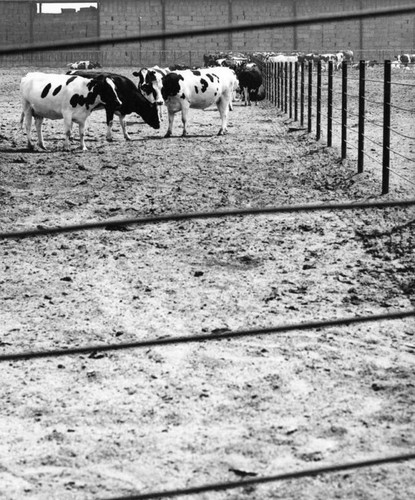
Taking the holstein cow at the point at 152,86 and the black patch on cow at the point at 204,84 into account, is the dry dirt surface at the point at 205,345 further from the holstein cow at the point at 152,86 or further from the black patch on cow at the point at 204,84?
the black patch on cow at the point at 204,84

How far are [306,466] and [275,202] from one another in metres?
6.35

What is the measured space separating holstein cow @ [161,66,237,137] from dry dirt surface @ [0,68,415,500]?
718cm

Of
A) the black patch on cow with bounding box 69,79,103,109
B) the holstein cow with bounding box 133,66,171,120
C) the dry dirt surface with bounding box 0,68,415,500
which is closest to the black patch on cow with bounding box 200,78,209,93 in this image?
the holstein cow with bounding box 133,66,171,120

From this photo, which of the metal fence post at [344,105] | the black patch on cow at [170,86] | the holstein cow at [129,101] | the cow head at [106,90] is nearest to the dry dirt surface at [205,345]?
the metal fence post at [344,105]

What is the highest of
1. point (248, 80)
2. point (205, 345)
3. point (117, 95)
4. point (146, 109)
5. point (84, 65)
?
point (84, 65)

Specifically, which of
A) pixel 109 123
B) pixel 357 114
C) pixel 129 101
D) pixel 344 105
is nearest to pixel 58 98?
pixel 109 123

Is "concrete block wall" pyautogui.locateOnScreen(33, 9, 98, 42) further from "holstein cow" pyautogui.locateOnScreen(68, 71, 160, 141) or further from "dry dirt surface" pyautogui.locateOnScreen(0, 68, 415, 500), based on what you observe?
"dry dirt surface" pyautogui.locateOnScreen(0, 68, 415, 500)

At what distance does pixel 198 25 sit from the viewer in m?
62.7

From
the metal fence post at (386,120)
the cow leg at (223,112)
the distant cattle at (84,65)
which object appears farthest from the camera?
the distant cattle at (84,65)

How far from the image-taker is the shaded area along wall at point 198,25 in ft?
201

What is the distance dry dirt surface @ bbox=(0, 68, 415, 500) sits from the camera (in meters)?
3.75

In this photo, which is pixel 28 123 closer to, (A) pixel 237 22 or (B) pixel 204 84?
(B) pixel 204 84

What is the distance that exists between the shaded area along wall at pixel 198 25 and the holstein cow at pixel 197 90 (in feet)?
138

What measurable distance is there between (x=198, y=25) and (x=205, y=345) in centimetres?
5910
